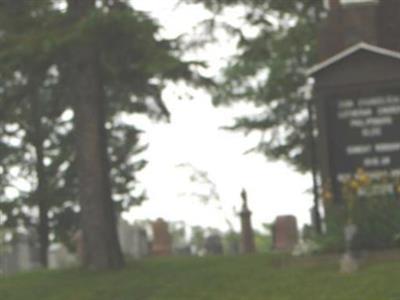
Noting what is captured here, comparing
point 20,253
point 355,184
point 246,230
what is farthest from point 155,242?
point 355,184

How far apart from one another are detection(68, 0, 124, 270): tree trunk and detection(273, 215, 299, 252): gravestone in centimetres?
1053

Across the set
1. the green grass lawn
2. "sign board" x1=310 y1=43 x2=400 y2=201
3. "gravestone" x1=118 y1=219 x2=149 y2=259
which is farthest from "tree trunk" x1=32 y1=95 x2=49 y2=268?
"sign board" x1=310 y1=43 x2=400 y2=201

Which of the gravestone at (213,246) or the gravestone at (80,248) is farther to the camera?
the gravestone at (213,246)

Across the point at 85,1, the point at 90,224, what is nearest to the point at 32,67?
the point at 85,1

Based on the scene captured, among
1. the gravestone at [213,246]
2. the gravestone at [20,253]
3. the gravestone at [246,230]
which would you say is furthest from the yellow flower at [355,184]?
the gravestone at [20,253]

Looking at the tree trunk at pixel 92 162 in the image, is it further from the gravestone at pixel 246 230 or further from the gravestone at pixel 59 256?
the gravestone at pixel 59 256

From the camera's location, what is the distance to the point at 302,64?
28.6 m

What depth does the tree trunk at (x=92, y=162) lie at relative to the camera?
680 inches

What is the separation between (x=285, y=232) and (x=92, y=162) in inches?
456

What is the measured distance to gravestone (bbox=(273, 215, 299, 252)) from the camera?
27.6 metres

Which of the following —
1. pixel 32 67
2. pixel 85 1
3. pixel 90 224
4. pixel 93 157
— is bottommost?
pixel 90 224

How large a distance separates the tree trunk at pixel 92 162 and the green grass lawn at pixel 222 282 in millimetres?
551

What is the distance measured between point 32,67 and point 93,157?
2194mm

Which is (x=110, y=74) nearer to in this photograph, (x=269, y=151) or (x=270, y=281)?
(x=270, y=281)
